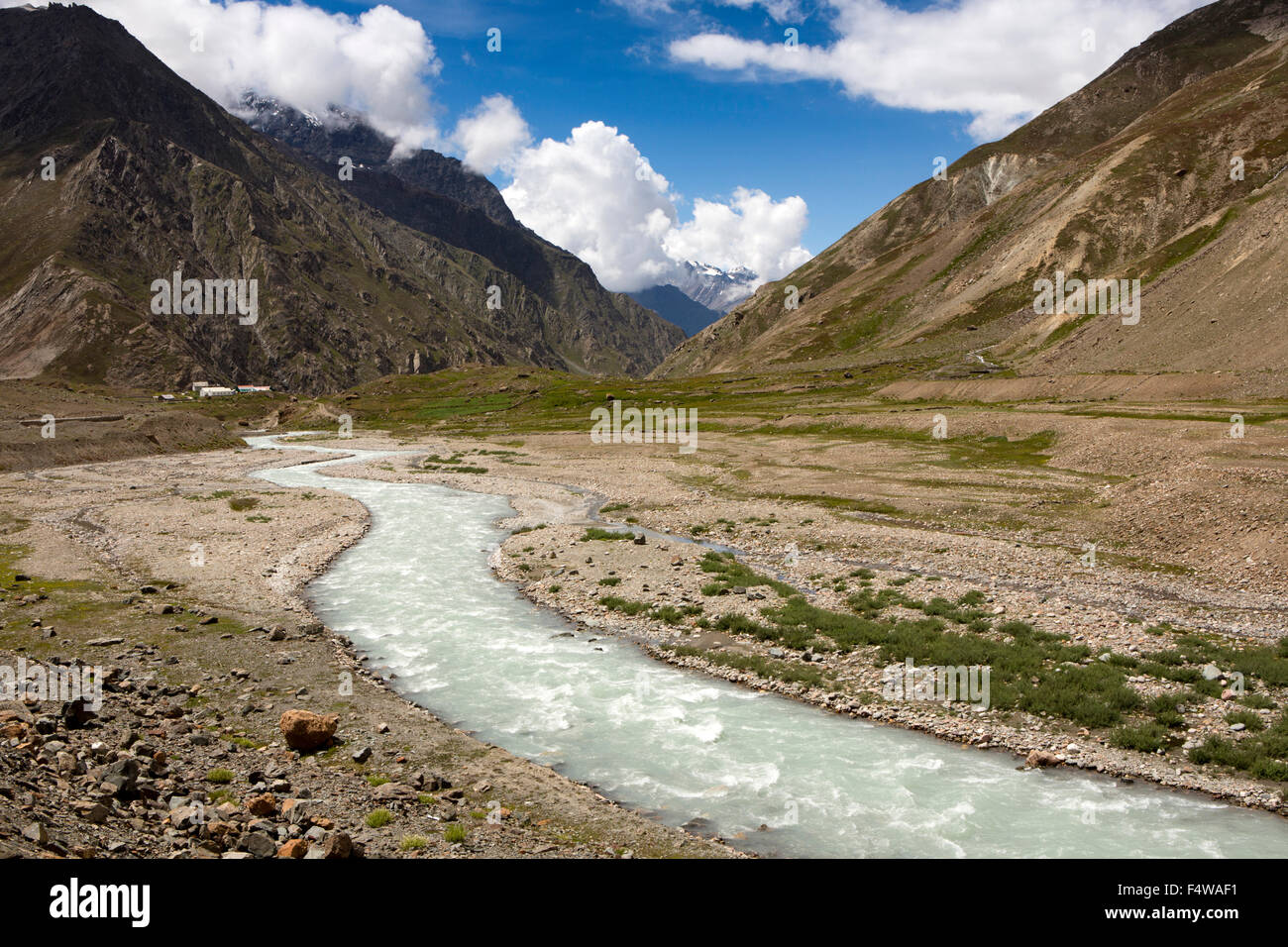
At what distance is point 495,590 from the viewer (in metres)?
40.0

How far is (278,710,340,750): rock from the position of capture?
65.4 feet

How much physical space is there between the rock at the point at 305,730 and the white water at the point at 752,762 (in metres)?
4.54

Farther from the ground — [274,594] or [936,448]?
[936,448]

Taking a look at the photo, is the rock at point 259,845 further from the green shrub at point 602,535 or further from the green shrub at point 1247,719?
the green shrub at point 602,535

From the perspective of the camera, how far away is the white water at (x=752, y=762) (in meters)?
17.2

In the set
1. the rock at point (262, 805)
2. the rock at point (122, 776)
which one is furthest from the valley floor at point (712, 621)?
the rock at point (122, 776)

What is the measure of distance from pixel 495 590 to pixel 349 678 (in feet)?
47.4

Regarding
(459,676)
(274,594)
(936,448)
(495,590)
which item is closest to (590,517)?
(495,590)

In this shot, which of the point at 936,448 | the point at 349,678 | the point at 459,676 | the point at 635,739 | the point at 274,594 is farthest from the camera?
the point at 936,448

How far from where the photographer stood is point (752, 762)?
2105 cm

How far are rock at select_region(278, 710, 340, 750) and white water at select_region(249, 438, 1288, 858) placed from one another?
179 inches

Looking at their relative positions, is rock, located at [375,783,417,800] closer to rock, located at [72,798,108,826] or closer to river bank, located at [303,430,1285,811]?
rock, located at [72,798,108,826]
